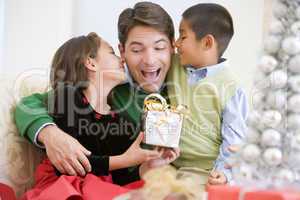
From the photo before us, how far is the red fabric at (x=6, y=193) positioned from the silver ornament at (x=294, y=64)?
2.69 feet

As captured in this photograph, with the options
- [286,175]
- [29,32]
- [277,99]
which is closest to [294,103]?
[277,99]

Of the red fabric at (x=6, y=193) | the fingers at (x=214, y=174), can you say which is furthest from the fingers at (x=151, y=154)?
the red fabric at (x=6, y=193)

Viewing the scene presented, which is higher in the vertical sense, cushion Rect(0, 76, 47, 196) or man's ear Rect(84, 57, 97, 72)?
man's ear Rect(84, 57, 97, 72)

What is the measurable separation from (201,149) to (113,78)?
33 cm

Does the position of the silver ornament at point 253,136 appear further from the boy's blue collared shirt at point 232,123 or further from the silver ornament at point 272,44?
the boy's blue collared shirt at point 232,123

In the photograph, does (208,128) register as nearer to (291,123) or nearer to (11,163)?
(291,123)

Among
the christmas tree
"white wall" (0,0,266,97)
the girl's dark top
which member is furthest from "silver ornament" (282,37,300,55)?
the girl's dark top

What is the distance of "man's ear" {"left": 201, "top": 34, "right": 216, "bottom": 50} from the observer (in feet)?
4.38

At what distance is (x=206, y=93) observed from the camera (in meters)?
1.33

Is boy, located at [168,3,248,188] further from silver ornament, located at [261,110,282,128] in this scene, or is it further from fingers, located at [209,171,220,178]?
silver ornament, located at [261,110,282,128]

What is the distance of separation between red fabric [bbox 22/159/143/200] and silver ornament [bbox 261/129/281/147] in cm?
45

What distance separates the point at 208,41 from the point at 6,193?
A: 0.69m

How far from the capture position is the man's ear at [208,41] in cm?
134

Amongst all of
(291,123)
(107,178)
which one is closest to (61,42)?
(107,178)
